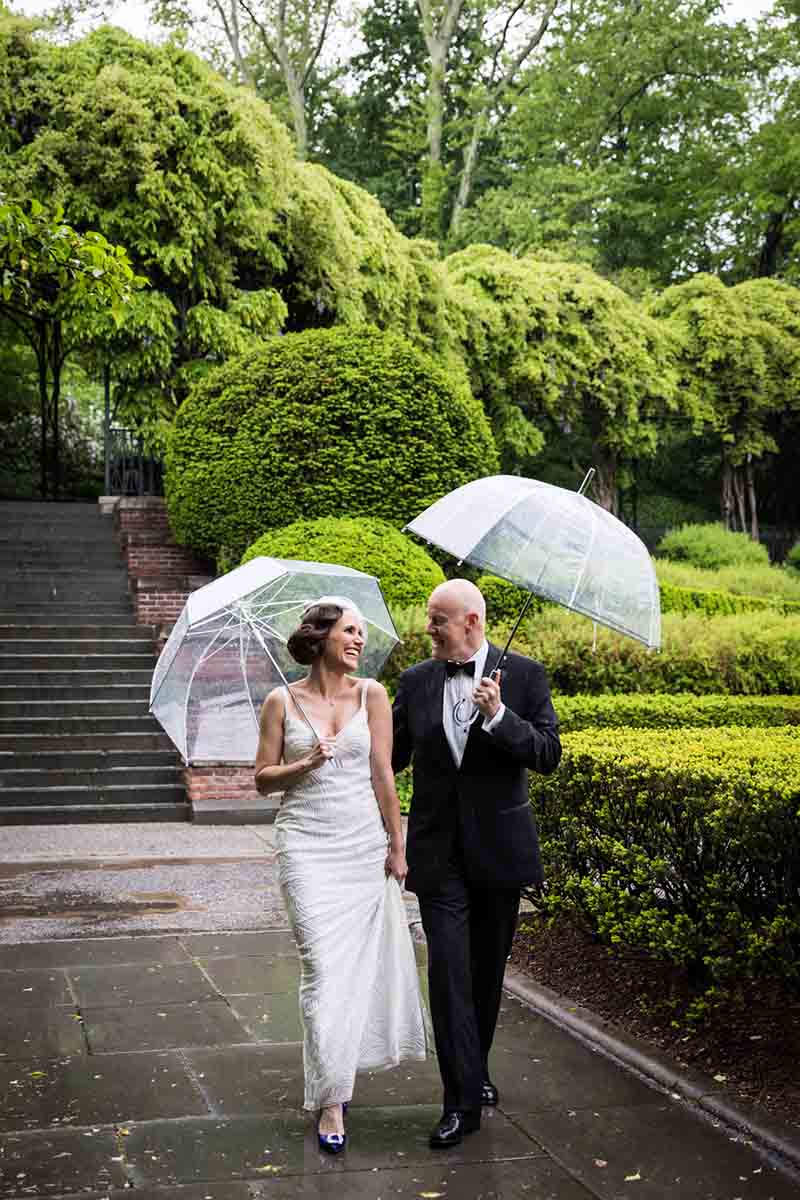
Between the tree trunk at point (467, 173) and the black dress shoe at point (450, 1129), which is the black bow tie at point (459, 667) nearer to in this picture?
the black dress shoe at point (450, 1129)

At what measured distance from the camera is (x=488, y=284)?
2462 centimetres

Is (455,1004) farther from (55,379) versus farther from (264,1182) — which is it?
(55,379)

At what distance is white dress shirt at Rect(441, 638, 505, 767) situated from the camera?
4344 millimetres

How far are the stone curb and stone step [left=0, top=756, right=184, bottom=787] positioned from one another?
20.9 ft

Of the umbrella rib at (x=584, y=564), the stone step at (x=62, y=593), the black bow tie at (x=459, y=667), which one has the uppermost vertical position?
the umbrella rib at (x=584, y=564)

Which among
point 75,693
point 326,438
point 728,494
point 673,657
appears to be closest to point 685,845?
point 673,657

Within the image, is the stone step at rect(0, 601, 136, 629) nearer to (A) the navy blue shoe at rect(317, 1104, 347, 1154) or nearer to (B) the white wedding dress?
(B) the white wedding dress

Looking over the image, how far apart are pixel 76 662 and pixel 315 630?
33.2 ft

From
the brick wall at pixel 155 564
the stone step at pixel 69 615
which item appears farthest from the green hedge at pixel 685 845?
the stone step at pixel 69 615

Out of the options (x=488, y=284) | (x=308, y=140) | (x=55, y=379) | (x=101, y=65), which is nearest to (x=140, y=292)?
(x=101, y=65)

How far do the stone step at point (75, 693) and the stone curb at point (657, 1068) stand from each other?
783cm

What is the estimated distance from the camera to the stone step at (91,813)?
11312 millimetres

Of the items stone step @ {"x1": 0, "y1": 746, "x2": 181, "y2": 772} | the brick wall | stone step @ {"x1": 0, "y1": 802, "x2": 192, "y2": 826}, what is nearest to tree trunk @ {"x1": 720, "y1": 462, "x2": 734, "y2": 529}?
the brick wall

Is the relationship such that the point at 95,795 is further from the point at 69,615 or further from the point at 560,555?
the point at 560,555
